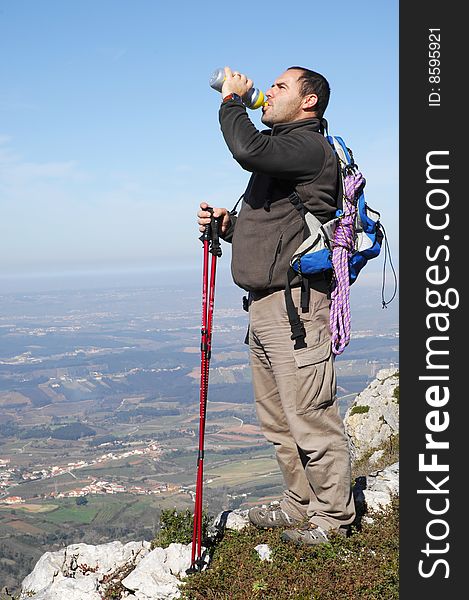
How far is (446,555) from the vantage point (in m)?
3.93

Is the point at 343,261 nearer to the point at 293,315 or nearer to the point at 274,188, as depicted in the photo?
the point at 293,315

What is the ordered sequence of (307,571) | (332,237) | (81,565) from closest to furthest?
(307,571) < (332,237) < (81,565)

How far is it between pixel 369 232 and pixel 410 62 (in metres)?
1.38

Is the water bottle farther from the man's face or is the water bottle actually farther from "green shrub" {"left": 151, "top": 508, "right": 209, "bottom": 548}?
"green shrub" {"left": 151, "top": 508, "right": 209, "bottom": 548}

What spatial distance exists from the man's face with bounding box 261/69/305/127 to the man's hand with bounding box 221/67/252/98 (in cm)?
25

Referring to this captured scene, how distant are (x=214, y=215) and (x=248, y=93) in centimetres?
105

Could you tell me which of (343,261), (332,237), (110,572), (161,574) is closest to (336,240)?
(332,237)

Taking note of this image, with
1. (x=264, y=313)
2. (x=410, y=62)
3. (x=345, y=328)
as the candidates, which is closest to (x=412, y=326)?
(x=345, y=328)

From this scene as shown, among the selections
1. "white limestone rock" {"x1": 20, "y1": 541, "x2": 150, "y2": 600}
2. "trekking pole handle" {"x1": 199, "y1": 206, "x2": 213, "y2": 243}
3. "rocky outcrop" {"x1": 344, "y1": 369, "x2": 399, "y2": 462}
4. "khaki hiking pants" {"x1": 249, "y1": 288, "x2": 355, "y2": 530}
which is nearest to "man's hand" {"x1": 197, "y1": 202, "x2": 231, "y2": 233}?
"trekking pole handle" {"x1": 199, "y1": 206, "x2": 213, "y2": 243}

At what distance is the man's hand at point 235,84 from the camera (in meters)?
4.84

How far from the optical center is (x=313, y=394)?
4973 millimetres

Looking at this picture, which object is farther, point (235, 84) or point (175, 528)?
point (175, 528)

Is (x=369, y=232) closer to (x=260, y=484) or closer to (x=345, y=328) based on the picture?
(x=345, y=328)

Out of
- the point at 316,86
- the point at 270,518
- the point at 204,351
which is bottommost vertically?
the point at 270,518
